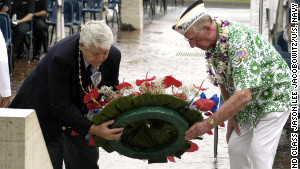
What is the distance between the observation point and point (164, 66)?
1177 centimetres

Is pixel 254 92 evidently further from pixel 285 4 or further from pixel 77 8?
pixel 77 8

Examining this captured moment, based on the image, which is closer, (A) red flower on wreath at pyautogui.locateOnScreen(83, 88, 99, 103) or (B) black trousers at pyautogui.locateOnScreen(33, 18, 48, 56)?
(A) red flower on wreath at pyautogui.locateOnScreen(83, 88, 99, 103)

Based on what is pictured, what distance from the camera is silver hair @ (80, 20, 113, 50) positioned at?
376 cm

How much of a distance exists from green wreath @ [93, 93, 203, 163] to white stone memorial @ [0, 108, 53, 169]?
2.35ft

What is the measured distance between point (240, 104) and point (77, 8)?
10.8 meters

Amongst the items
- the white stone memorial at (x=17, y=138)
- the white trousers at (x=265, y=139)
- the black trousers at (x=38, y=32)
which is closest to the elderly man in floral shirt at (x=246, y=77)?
the white trousers at (x=265, y=139)

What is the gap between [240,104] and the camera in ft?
12.7

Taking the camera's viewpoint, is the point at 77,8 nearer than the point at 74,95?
No

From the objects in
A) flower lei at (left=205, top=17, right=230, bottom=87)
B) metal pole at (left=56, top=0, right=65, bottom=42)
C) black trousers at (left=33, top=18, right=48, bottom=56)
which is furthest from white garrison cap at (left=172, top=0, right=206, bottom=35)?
black trousers at (left=33, top=18, right=48, bottom=56)

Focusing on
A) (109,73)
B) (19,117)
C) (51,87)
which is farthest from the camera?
(109,73)

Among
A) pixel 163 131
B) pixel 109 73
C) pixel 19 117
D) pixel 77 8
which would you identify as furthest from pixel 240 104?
pixel 77 8

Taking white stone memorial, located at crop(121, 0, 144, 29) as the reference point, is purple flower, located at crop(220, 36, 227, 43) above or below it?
above

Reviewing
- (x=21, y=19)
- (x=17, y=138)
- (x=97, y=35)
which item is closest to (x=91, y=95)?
(x=97, y=35)

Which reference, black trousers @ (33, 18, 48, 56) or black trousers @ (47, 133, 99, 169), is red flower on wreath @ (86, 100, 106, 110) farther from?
black trousers @ (33, 18, 48, 56)
